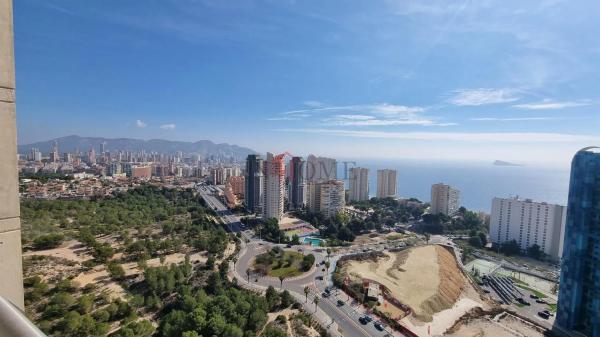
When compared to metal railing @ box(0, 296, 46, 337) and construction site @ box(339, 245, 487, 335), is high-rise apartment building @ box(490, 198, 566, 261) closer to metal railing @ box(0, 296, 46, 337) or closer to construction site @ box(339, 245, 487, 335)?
construction site @ box(339, 245, 487, 335)

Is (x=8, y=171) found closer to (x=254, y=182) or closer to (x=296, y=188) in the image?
(x=254, y=182)

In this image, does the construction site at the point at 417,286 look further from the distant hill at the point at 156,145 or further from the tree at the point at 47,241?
the distant hill at the point at 156,145

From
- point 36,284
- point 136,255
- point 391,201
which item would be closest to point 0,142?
point 36,284

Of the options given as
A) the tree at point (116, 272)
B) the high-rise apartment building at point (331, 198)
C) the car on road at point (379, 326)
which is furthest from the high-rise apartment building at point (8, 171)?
the high-rise apartment building at point (331, 198)

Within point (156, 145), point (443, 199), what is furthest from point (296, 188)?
point (156, 145)

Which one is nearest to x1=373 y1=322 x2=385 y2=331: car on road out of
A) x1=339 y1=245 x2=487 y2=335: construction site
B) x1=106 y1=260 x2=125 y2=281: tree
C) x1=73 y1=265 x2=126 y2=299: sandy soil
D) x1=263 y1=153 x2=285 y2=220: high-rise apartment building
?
x1=339 y1=245 x2=487 y2=335: construction site

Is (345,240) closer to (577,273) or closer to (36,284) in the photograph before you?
(577,273)
